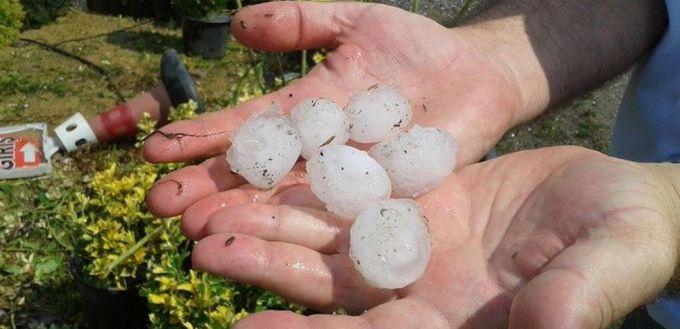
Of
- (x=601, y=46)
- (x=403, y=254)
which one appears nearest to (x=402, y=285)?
(x=403, y=254)

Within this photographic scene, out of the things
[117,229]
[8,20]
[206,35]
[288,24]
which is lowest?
[206,35]

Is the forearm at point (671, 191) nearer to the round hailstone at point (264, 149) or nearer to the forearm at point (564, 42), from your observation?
the forearm at point (564, 42)

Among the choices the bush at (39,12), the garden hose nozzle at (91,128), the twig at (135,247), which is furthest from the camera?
the bush at (39,12)

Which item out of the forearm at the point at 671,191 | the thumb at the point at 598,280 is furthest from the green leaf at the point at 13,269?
the forearm at the point at 671,191

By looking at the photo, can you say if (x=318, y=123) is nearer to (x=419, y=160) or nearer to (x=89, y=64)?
(x=419, y=160)

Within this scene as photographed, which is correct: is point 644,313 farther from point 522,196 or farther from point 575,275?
point 575,275

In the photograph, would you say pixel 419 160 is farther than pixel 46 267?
No

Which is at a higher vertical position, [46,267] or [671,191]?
[671,191]

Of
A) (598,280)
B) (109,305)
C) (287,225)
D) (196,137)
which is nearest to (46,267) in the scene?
(109,305)
